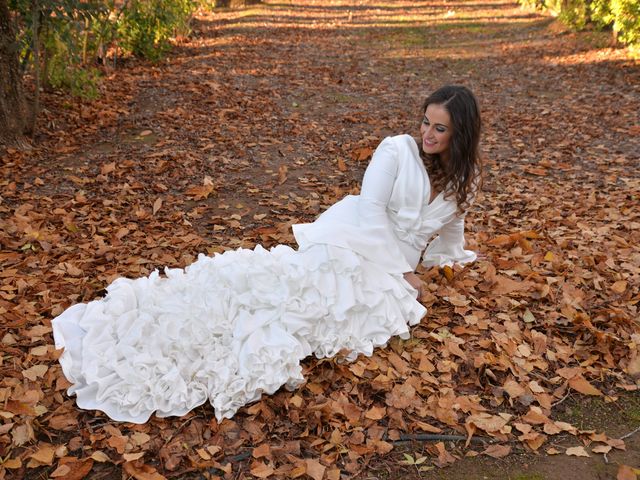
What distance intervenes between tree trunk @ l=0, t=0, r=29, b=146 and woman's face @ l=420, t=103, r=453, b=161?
4.63 metres

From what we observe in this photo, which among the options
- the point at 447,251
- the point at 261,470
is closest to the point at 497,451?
the point at 261,470

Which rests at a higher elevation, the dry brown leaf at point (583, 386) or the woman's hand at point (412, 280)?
the woman's hand at point (412, 280)

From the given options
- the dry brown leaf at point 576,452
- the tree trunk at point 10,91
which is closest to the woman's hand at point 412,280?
the dry brown leaf at point 576,452

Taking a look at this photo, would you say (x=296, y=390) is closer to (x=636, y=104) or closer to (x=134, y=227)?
(x=134, y=227)

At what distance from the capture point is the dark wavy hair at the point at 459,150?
3525 millimetres

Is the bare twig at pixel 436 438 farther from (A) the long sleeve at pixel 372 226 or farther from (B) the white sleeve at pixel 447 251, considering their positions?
(B) the white sleeve at pixel 447 251

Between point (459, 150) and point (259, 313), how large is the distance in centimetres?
157

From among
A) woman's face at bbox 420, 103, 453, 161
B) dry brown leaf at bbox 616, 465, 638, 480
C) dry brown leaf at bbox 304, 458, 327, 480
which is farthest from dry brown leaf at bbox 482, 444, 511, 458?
woman's face at bbox 420, 103, 453, 161

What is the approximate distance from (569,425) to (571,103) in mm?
7480

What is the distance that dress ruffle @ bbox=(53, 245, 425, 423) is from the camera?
3.02 meters

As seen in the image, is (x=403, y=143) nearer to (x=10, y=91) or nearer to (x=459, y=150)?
(x=459, y=150)

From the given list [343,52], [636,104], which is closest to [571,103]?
[636,104]

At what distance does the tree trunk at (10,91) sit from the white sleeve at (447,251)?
15.4 feet

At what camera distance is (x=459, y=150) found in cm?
363
